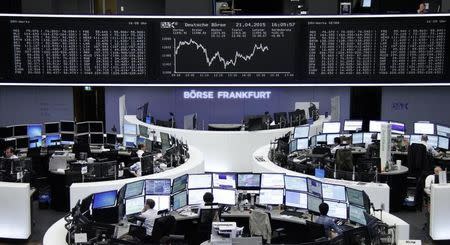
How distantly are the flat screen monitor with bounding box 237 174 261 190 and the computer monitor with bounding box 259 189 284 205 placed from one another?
16 cm

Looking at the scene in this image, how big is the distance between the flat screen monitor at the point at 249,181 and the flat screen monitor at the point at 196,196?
490 mm

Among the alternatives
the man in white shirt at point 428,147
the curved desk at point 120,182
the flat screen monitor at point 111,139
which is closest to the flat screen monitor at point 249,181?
the curved desk at point 120,182

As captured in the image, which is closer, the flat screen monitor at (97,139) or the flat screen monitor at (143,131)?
the flat screen monitor at (143,131)

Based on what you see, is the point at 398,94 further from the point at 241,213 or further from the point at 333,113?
the point at 241,213

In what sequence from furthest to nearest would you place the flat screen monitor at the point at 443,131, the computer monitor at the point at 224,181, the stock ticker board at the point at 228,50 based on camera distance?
the flat screen monitor at the point at 443,131 < the stock ticker board at the point at 228,50 < the computer monitor at the point at 224,181

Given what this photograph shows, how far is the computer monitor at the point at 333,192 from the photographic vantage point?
349 inches

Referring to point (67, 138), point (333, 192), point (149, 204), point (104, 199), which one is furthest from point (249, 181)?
point (67, 138)

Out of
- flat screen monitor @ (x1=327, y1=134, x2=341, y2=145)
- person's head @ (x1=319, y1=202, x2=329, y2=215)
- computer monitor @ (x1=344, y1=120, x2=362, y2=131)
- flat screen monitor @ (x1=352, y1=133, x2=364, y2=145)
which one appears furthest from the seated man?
computer monitor @ (x1=344, y1=120, x2=362, y2=131)

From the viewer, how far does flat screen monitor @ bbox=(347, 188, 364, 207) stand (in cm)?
852

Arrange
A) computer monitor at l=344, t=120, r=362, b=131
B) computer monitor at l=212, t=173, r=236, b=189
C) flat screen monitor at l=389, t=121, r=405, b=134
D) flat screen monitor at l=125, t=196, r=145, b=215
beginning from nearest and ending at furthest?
flat screen monitor at l=125, t=196, r=145, b=215 → computer monitor at l=212, t=173, r=236, b=189 → flat screen monitor at l=389, t=121, r=405, b=134 → computer monitor at l=344, t=120, r=362, b=131

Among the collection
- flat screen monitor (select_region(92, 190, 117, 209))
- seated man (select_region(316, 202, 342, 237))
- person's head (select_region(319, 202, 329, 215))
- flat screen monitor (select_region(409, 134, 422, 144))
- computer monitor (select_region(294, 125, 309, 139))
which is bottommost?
seated man (select_region(316, 202, 342, 237))

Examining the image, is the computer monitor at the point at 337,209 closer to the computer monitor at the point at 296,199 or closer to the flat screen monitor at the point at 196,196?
the computer monitor at the point at 296,199

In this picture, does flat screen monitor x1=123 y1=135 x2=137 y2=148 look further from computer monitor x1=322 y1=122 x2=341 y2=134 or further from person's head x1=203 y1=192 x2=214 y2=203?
person's head x1=203 y1=192 x2=214 y2=203

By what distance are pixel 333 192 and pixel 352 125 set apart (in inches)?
279
